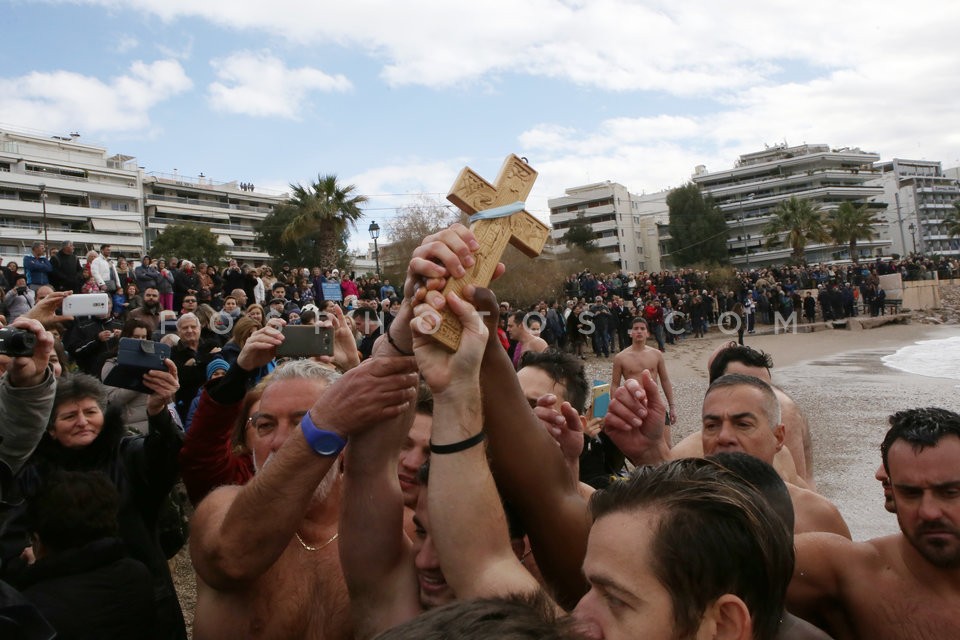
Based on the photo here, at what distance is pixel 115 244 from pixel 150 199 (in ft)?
27.1

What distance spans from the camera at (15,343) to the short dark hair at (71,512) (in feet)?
1.71

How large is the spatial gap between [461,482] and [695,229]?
74.8 metres

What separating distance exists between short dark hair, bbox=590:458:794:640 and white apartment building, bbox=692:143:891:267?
9659 cm

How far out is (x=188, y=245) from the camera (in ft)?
171

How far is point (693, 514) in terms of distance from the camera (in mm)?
1475

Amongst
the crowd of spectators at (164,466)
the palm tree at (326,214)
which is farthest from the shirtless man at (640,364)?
the palm tree at (326,214)

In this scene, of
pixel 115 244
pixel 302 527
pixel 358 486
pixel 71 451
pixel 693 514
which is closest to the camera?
pixel 693 514

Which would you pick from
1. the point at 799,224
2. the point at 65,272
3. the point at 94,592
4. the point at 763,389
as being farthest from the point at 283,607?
the point at 799,224

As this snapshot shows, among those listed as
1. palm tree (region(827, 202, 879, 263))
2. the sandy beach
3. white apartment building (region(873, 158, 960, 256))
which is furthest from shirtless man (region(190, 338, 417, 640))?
white apartment building (region(873, 158, 960, 256))

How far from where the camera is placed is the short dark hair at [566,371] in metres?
3.54

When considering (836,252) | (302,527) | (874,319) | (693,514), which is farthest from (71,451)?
(836,252)

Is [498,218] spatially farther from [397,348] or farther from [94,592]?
[94,592]

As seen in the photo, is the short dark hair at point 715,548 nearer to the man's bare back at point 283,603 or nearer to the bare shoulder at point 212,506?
the man's bare back at point 283,603

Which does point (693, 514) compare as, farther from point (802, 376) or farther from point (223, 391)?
point (802, 376)
